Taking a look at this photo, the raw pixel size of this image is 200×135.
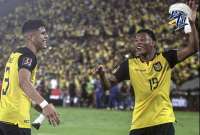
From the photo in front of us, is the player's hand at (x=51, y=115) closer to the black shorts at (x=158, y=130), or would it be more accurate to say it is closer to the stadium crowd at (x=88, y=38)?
the black shorts at (x=158, y=130)

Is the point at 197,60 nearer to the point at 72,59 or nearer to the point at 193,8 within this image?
the point at 72,59

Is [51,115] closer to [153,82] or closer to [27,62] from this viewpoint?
[27,62]

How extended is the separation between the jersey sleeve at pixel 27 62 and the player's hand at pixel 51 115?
70 cm

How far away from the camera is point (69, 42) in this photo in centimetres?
3612

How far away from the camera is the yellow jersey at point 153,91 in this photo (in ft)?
26.9

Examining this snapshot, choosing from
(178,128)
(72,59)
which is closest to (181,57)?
(178,128)

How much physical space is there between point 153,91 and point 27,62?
6.61 feet

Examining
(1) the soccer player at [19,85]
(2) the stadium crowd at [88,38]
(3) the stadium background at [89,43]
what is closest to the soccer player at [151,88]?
(1) the soccer player at [19,85]

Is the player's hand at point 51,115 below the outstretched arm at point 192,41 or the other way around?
below

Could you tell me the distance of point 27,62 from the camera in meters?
7.09

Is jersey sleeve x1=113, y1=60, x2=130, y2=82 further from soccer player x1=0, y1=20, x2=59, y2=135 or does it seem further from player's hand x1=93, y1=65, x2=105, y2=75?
soccer player x1=0, y1=20, x2=59, y2=135

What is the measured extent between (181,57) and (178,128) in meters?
11.5

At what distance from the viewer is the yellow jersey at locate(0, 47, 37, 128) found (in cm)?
727

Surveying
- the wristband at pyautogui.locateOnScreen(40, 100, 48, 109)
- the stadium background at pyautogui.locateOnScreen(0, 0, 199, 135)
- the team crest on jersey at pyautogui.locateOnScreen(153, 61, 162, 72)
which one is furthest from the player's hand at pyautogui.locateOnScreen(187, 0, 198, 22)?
the stadium background at pyautogui.locateOnScreen(0, 0, 199, 135)
